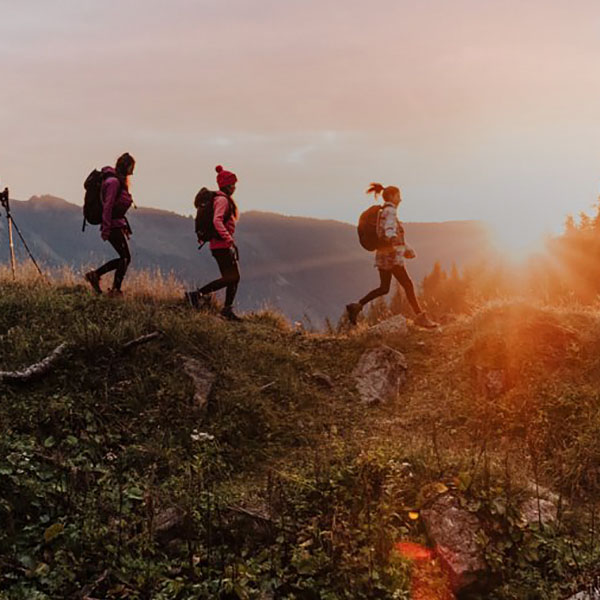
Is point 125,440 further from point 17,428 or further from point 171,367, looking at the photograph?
point 171,367

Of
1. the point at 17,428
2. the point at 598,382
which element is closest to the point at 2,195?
the point at 17,428

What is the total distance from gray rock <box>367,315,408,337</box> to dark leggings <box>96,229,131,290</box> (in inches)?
189

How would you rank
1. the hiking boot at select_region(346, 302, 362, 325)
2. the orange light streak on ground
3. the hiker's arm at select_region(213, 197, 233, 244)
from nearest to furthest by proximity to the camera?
the orange light streak on ground < the hiker's arm at select_region(213, 197, 233, 244) < the hiking boot at select_region(346, 302, 362, 325)

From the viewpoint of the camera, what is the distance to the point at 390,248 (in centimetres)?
1159

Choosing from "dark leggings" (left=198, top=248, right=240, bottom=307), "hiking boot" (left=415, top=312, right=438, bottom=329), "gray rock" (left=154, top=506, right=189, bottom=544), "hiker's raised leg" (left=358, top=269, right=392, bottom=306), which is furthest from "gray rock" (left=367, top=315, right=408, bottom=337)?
"gray rock" (left=154, top=506, right=189, bottom=544)

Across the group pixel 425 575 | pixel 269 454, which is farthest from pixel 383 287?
pixel 425 575

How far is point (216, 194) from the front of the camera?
10.4 meters

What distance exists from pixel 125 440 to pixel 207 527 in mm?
2044

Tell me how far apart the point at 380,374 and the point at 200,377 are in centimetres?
317

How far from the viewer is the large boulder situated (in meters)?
8.91

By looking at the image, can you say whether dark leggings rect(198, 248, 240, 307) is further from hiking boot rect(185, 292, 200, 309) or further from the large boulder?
the large boulder

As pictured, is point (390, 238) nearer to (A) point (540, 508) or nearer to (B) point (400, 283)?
(B) point (400, 283)

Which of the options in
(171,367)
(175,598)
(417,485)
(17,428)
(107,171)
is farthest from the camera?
(107,171)

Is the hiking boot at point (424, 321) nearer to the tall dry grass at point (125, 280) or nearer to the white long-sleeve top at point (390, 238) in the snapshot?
the white long-sleeve top at point (390, 238)
